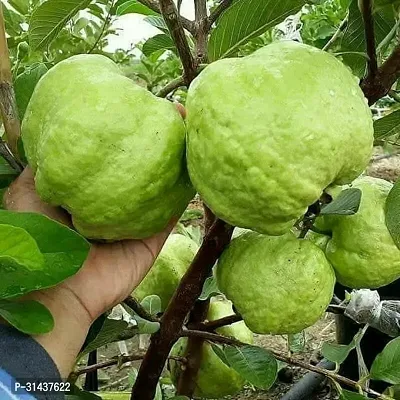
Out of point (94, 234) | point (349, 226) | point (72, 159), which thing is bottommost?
point (349, 226)

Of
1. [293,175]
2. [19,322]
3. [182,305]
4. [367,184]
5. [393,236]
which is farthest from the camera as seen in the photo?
[182,305]

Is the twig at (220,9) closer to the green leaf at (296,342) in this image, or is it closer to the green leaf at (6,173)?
the green leaf at (6,173)

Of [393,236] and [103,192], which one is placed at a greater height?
[103,192]

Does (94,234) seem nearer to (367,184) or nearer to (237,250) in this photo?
(237,250)

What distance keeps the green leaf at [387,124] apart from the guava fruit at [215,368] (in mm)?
500

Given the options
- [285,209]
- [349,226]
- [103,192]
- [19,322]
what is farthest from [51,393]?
[349,226]

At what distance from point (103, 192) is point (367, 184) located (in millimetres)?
442

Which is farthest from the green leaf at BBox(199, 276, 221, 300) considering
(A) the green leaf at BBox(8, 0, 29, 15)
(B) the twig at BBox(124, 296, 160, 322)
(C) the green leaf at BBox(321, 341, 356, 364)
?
(A) the green leaf at BBox(8, 0, 29, 15)

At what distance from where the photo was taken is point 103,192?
77cm

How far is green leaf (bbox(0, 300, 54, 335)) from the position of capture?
0.81m

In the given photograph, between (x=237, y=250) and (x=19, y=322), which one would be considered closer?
(x=19, y=322)

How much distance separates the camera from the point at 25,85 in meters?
1.03

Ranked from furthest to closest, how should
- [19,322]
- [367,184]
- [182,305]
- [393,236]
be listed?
[182,305]
[367,184]
[393,236]
[19,322]

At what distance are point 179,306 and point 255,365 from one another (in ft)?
0.53
